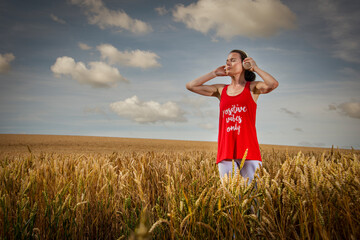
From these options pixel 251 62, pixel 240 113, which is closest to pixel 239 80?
pixel 251 62

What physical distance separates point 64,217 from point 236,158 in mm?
1714

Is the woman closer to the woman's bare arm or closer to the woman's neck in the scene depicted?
the woman's neck

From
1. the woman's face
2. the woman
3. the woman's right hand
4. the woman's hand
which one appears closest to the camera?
the woman

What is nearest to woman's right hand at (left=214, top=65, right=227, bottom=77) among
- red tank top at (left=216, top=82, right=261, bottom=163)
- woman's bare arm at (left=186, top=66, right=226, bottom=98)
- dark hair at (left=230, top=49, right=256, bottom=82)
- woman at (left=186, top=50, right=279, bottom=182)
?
woman's bare arm at (left=186, top=66, right=226, bottom=98)

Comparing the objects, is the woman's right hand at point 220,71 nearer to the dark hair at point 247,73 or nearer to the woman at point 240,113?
the woman at point 240,113

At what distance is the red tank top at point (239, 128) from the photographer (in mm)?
2645

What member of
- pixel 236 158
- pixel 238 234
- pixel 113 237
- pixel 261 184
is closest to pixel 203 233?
pixel 238 234

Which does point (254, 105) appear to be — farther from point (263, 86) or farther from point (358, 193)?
point (358, 193)

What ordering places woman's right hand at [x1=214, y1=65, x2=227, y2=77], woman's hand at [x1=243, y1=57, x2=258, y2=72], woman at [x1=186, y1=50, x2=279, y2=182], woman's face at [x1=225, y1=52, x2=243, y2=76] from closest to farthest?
1. woman at [x1=186, y1=50, x2=279, y2=182]
2. woman's hand at [x1=243, y1=57, x2=258, y2=72]
3. woman's face at [x1=225, y1=52, x2=243, y2=76]
4. woman's right hand at [x1=214, y1=65, x2=227, y2=77]

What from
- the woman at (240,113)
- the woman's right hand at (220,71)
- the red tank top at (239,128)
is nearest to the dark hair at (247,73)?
the woman at (240,113)

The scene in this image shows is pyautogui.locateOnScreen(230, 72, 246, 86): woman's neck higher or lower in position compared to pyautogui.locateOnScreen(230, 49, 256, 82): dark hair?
lower

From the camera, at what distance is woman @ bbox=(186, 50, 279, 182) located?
2.63 m

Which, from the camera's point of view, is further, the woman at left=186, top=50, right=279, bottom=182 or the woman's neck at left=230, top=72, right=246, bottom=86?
the woman's neck at left=230, top=72, right=246, bottom=86

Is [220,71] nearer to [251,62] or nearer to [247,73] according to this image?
[247,73]
